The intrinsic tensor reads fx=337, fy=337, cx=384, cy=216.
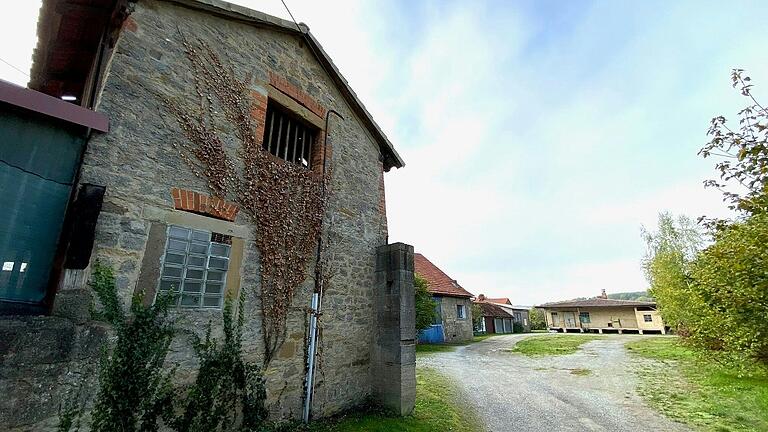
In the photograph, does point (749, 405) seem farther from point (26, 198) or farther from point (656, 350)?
point (26, 198)

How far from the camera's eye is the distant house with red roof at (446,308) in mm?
21203

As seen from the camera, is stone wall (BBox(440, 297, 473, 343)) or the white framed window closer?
stone wall (BBox(440, 297, 473, 343))

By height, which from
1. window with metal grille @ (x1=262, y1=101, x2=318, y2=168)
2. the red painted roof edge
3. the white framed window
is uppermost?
window with metal grille @ (x1=262, y1=101, x2=318, y2=168)

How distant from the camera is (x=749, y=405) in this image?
22.8 ft

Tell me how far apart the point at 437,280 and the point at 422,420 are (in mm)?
18101

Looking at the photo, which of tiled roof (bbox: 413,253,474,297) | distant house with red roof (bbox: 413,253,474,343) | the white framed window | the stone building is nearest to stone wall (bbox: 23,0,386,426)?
the stone building

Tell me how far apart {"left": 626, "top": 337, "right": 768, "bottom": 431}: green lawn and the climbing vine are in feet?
24.8

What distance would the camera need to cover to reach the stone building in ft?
11.4

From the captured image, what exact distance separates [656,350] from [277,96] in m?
19.9

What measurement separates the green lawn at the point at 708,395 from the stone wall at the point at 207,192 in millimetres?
6315

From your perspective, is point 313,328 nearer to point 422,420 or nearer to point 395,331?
point 395,331

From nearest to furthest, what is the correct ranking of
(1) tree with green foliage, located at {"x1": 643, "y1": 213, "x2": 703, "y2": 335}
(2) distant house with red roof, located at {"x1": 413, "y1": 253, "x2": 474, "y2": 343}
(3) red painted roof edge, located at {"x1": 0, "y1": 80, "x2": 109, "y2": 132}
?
(3) red painted roof edge, located at {"x1": 0, "y1": 80, "x2": 109, "y2": 132} < (1) tree with green foliage, located at {"x1": 643, "y1": 213, "x2": 703, "y2": 335} < (2) distant house with red roof, located at {"x1": 413, "y1": 253, "x2": 474, "y2": 343}

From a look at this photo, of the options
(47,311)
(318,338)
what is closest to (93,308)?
(47,311)

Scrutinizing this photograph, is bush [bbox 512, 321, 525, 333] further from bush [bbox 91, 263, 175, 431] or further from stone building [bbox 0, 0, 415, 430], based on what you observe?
bush [bbox 91, 263, 175, 431]
